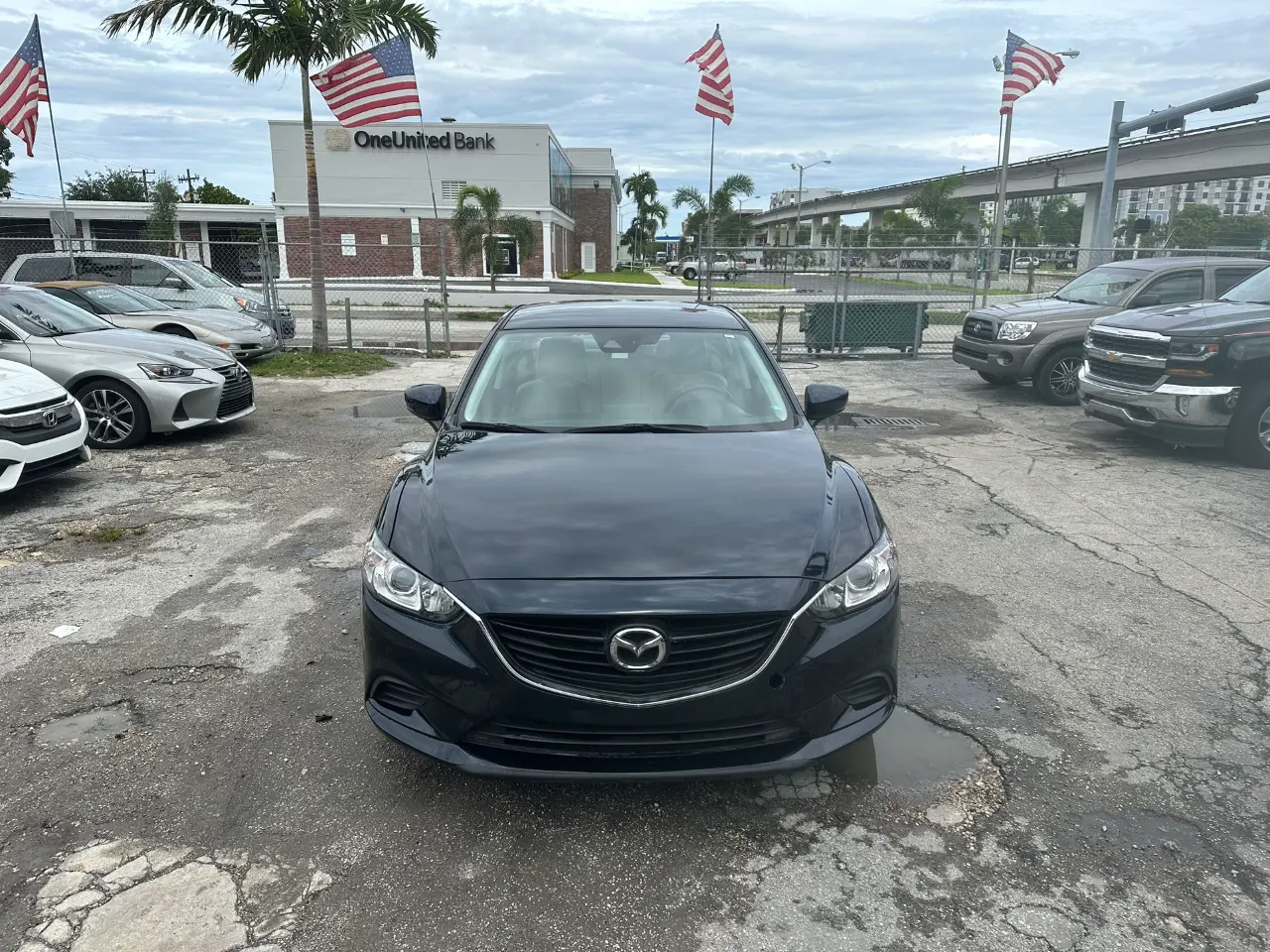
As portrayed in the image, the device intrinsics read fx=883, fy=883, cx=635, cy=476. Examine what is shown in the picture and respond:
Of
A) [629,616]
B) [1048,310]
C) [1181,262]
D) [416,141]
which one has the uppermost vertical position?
[416,141]

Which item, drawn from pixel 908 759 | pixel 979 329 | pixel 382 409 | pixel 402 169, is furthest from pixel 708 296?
pixel 402 169

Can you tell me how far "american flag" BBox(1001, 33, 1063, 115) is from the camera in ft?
67.0

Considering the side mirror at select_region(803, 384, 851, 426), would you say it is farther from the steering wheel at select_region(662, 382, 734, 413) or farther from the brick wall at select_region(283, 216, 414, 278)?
the brick wall at select_region(283, 216, 414, 278)

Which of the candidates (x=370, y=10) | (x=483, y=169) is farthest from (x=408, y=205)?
(x=370, y=10)

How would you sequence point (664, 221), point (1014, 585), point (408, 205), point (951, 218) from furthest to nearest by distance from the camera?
point (664, 221)
point (951, 218)
point (408, 205)
point (1014, 585)

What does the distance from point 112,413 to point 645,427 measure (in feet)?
22.2

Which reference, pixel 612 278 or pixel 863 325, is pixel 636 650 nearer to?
pixel 863 325

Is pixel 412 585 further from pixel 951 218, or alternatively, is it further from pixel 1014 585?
pixel 951 218

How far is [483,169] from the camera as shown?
4725 cm

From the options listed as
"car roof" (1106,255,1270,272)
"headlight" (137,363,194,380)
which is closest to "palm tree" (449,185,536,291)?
"car roof" (1106,255,1270,272)

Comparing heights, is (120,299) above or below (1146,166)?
below

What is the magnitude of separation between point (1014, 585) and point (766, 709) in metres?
3.19

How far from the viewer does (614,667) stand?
2.71 meters

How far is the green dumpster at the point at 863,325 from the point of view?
55.1ft
